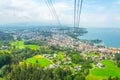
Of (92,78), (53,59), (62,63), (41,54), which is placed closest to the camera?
(92,78)

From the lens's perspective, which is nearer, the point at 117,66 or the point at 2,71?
the point at 2,71

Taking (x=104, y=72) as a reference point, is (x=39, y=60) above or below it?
above

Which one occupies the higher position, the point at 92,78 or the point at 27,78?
the point at 27,78

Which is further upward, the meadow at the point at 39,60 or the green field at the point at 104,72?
the meadow at the point at 39,60

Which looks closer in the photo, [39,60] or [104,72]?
[104,72]

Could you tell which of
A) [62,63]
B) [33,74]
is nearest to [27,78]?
[33,74]

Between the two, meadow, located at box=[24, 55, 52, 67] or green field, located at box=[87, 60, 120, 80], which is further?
meadow, located at box=[24, 55, 52, 67]

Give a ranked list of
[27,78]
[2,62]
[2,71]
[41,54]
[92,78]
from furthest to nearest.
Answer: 1. [41,54]
2. [2,62]
3. [92,78]
4. [2,71]
5. [27,78]

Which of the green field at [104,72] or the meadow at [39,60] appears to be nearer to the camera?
the green field at [104,72]

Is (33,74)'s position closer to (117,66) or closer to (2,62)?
(2,62)

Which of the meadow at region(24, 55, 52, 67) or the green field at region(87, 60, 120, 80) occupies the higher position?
the meadow at region(24, 55, 52, 67)

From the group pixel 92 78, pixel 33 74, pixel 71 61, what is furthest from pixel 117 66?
pixel 33 74
